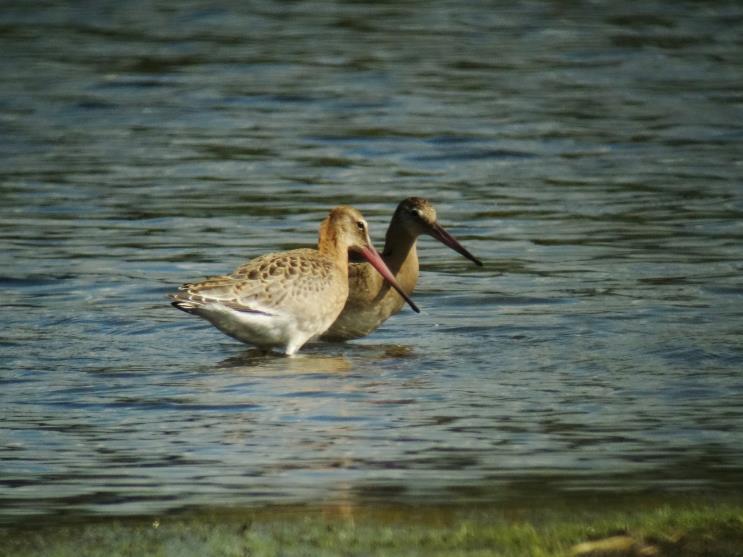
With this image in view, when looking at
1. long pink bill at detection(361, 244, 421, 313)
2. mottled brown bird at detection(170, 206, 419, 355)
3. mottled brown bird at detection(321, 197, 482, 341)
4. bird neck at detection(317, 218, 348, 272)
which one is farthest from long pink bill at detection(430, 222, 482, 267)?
mottled brown bird at detection(170, 206, 419, 355)

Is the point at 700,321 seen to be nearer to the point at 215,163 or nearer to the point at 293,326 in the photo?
the point at 293,326

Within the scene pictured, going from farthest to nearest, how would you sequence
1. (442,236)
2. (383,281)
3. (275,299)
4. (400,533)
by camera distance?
(442,236) < (383,281) < (275,299) < (400,533)

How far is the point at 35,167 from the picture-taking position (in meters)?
19.0

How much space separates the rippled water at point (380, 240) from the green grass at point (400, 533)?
32 centimetres

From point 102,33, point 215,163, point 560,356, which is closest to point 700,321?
point 560,356

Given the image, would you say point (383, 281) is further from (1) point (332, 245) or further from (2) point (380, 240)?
(2) point (380, 240)

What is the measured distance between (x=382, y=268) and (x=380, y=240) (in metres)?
3.44

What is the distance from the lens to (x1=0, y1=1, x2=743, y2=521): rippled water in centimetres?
852

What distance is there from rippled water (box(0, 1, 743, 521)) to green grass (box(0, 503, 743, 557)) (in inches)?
12.5

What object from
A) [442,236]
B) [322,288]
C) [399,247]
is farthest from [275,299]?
[442,236]

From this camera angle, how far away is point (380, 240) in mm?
15992

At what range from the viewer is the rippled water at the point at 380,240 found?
8.52m

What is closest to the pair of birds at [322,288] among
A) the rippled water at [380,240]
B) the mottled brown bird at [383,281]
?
the mottled brown bird at [383,281]

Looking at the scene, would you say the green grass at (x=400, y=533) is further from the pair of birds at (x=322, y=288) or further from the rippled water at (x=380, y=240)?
the pair of birds at (x=322, y=288)
